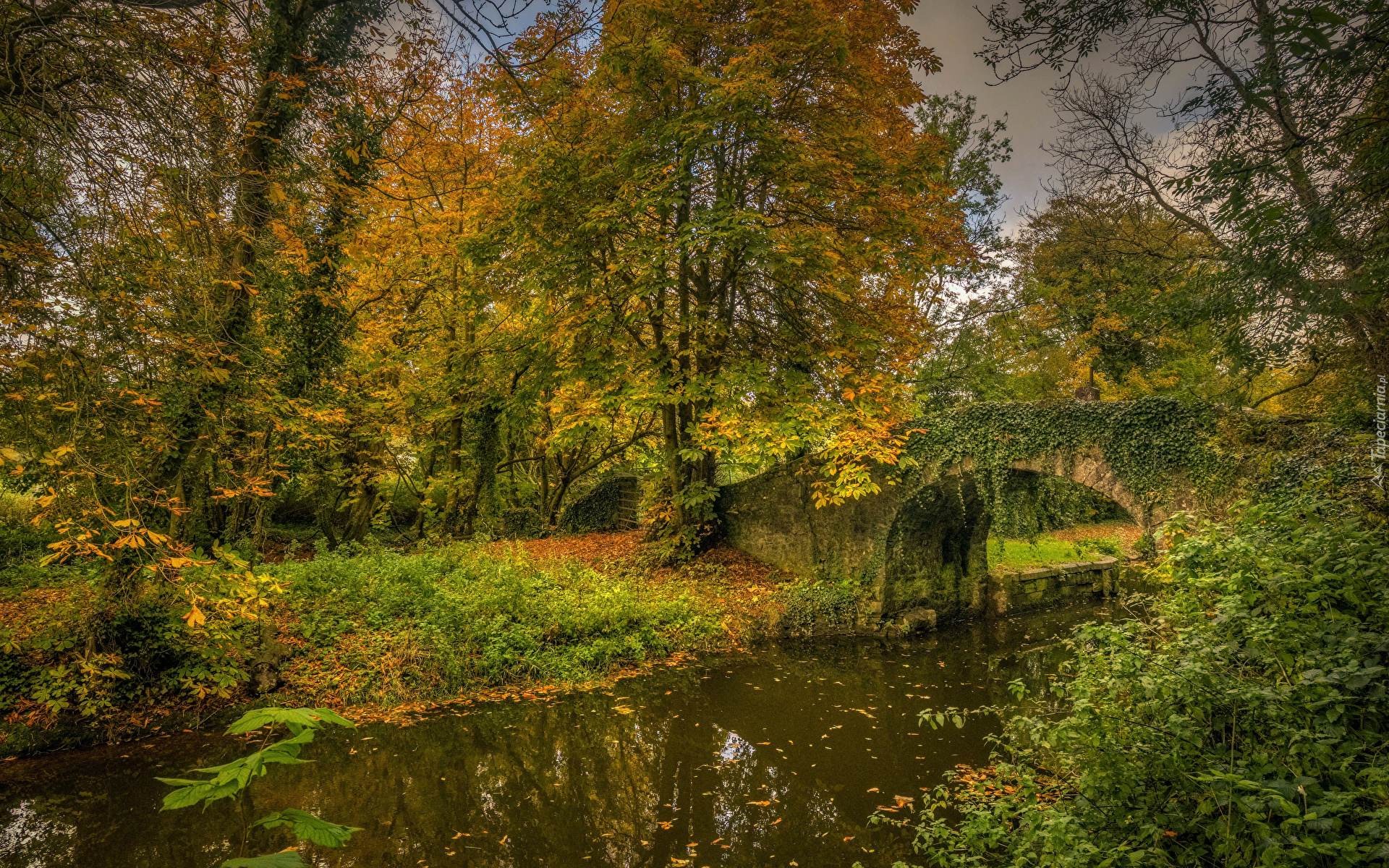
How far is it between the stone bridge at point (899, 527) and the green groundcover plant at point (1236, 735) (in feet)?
19.0

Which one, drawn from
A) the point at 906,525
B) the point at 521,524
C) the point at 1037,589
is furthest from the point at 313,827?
the point at 521,524

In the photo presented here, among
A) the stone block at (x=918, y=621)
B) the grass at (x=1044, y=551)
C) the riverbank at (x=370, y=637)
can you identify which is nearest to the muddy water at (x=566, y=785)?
the riverbank at (x=370, y=637)

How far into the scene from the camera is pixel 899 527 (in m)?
10.4

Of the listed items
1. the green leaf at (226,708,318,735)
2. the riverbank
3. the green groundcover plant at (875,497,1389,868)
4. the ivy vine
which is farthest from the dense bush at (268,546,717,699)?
the green leaf at (226,708,318,735)

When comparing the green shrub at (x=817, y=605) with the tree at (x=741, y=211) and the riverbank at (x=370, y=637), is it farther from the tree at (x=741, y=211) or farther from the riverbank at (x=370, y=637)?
the tree at (x=741, y=211)

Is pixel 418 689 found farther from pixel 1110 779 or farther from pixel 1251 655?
pixel 1251 655

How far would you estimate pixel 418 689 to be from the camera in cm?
671

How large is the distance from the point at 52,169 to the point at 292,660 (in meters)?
5.04

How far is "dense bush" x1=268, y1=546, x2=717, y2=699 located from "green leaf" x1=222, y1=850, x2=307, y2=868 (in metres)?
6.24

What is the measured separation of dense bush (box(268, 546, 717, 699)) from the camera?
7180 millimetres

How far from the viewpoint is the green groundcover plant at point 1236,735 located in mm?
2395

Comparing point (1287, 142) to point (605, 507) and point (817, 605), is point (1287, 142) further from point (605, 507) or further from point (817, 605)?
point (605, 507)

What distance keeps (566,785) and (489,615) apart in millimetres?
3250

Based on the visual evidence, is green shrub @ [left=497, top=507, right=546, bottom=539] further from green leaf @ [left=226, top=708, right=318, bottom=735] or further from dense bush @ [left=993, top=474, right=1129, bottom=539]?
green leaf @ [left=226, top=708, right=318, bottom=735]
